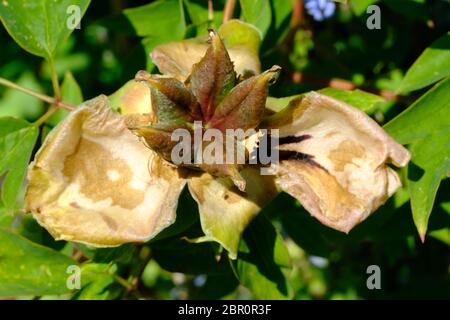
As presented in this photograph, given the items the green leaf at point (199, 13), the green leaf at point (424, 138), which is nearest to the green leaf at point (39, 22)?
the green leaf at point (199, 13)

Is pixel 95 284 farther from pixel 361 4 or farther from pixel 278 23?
pixel 361 4

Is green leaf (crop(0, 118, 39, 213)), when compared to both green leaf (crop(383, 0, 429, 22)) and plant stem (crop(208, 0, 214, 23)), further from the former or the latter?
green leaf (crop(383, 0, 429, 22))

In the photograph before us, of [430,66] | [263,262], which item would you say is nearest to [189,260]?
[263,262]

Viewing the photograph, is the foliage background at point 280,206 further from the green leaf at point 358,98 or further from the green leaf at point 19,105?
the green leaf at point 19,105

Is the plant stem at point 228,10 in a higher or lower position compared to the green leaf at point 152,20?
higher

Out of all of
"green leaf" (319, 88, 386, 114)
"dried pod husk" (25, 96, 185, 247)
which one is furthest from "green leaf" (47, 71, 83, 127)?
"green leaf" (319, 88, 386, 114)

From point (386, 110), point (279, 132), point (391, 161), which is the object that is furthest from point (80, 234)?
point (386, 110)
